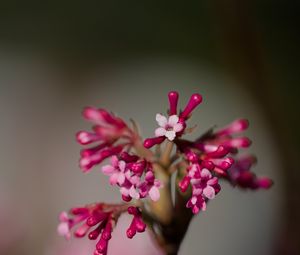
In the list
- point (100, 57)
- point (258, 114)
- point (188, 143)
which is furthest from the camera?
point (100, 57)

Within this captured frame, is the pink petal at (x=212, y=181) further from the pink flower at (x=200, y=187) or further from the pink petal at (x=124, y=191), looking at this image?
the pink petal at (x=124, y=191)

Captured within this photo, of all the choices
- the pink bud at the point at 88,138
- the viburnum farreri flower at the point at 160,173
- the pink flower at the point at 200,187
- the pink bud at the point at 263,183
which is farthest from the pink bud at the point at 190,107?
the pink bud at the point at 263,183

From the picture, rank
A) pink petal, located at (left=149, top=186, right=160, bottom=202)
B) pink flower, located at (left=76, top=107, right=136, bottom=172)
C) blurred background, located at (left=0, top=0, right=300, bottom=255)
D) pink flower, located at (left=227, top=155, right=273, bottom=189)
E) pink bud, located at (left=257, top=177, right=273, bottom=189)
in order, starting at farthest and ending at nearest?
blurred background, located at (left=0, top=0, right=300, bottom=255), pink bud, located at (left=257, top=177, right=273, bottom=189), pink flower, located at (left=227, top=155, right=273, bottom=189), pink flower, located at (left=76, top=107, right=136, bottom=172), pink petal, located at (left=149, top=186, right=160, bottom=202)

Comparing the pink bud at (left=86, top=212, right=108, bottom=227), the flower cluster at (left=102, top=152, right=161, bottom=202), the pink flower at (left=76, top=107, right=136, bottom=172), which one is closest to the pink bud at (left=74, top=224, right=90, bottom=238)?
the pink bud at (left=86, top=212, right=108, bottom=227)

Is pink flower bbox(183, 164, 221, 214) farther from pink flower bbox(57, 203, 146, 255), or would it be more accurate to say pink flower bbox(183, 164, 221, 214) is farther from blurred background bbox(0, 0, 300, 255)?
blurred background bbox(0, 0, 300, 255)

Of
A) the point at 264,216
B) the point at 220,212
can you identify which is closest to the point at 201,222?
the point at 220,212

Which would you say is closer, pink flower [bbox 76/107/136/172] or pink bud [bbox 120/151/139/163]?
pink bud [bbox 120/151/139/163]

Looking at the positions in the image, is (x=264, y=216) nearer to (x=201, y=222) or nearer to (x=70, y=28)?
(x=201, y=222)
